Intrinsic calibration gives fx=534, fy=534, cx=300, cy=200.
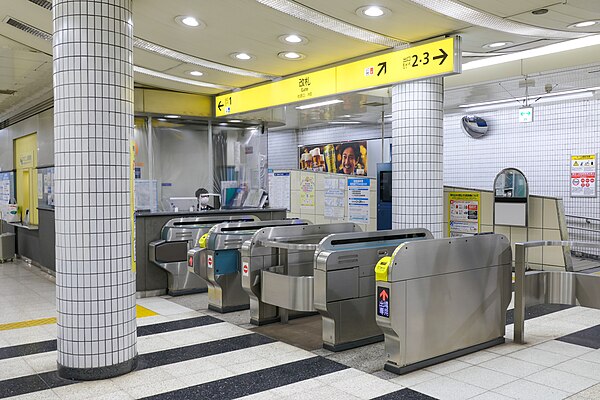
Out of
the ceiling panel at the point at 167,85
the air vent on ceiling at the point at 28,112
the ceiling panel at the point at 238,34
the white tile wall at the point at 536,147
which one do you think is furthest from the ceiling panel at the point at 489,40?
the air vent on ceiling at the point at 28,112

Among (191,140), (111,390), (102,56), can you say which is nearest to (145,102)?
(191,140)

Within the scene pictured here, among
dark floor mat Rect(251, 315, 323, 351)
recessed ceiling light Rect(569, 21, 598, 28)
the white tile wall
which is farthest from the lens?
the white tile wall

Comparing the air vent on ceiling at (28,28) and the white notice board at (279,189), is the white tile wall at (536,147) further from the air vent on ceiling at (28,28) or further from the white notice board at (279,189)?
the air vent on ceiling at (28,28)

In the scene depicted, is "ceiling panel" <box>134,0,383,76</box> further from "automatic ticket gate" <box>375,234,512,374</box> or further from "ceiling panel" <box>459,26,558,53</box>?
"automatic ticket gate" <box>375,234,512,374</box>

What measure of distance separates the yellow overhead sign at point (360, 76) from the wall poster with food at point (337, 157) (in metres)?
5.37

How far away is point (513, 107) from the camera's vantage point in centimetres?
1088

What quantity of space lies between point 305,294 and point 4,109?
9.29 m

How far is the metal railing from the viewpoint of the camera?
986 cm

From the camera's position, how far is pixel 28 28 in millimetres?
5355

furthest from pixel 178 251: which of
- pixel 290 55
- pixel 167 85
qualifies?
pixel 290 55

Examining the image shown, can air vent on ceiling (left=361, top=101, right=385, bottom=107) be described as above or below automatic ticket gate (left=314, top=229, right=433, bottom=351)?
above

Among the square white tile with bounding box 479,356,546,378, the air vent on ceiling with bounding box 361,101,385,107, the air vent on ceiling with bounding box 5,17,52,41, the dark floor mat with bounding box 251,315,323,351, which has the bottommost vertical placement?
the dark floor mat with bounding box 251,315,323,351

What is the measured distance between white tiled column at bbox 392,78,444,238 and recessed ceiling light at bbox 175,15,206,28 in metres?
2.23

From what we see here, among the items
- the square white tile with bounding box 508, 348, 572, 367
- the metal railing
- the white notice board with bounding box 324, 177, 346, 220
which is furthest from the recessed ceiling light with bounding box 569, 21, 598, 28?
the metal railing
